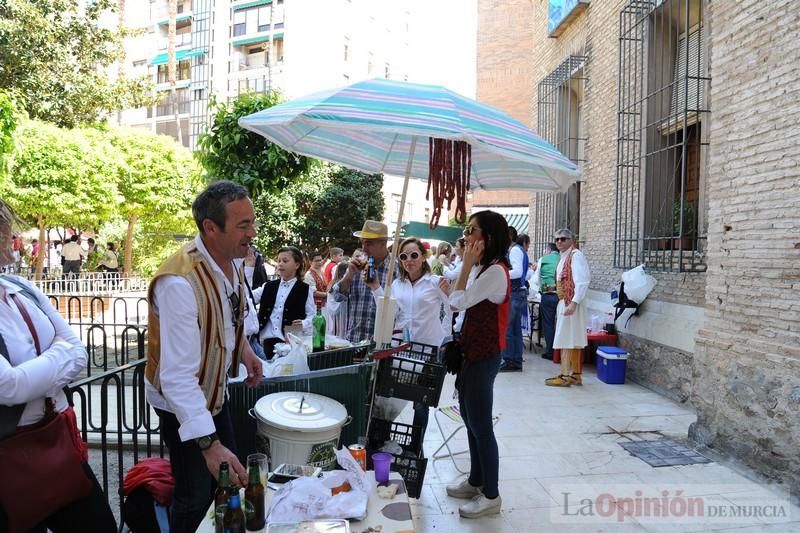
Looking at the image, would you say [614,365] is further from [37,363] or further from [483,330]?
[37,363]

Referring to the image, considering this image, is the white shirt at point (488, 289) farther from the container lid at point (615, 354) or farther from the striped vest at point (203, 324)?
the container lid at point (615, 354)

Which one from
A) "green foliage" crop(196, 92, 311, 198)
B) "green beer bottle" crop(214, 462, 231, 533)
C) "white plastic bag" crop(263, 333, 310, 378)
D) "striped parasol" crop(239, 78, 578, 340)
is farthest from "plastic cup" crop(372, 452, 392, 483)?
"green foliage" crop(196, 92, 311, 198)

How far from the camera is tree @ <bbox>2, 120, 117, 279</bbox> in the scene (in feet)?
42.9

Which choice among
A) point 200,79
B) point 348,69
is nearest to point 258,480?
point 348,69

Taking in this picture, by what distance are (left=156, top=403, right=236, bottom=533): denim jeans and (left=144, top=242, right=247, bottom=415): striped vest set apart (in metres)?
0.18

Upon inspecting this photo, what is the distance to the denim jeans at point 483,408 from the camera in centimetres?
379

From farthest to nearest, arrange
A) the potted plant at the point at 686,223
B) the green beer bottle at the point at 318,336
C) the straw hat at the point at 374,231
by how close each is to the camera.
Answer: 1. the potted plant at the point at 686,223
2. the straw hat at the point at 374,231
3. the green beer bottle at the point at 318,336

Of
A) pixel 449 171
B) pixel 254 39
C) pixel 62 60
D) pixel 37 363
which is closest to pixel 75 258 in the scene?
pixel 62 60

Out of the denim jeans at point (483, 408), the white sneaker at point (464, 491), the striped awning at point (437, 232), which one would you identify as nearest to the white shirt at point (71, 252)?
the striped awning at point (437, 232)

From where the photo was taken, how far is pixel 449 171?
365 centimetres

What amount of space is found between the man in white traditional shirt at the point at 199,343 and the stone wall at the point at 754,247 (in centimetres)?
411

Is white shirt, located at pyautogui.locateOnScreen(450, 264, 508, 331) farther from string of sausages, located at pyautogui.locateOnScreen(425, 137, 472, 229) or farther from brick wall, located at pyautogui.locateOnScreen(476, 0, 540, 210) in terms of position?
brick wall, located at pyautogui.locateOnScreen(476, 0, 540, 210)

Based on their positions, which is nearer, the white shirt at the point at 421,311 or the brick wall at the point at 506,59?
the white shirt at the point at 421,311

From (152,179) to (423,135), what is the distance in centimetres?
1609
